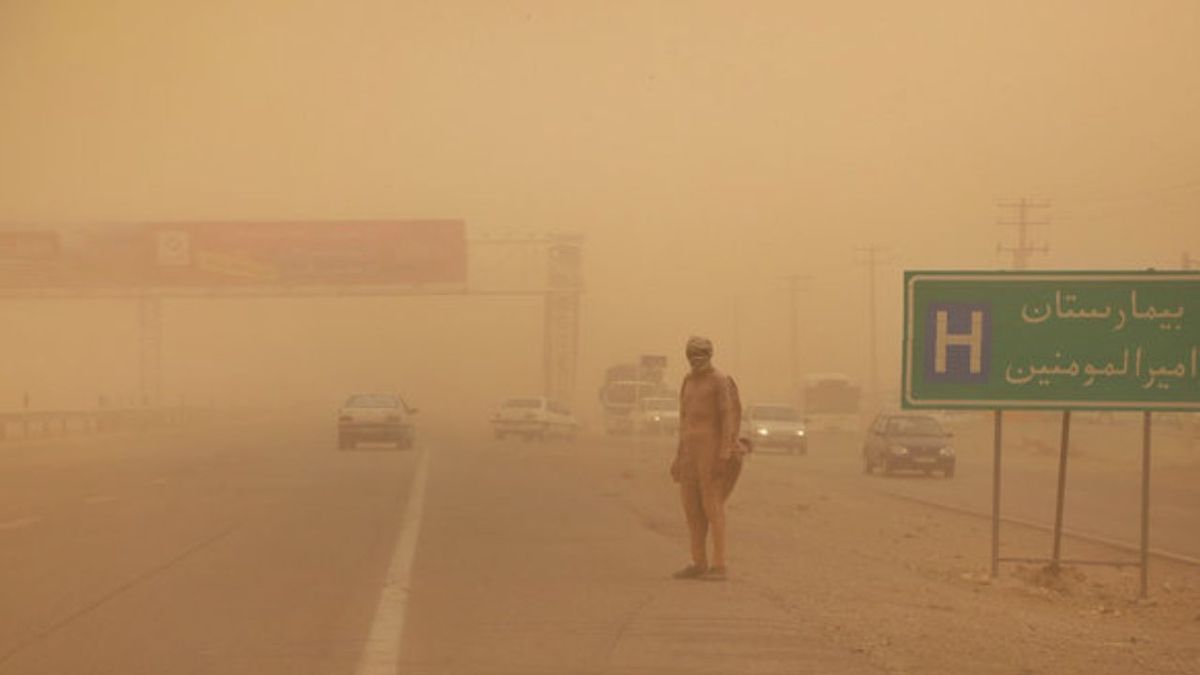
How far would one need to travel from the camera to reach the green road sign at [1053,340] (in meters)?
17.0

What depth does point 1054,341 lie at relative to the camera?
1719cm

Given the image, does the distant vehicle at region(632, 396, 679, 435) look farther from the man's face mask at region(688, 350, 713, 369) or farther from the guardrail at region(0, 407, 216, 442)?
the man's face mask at region(688, 350, 713, 369)

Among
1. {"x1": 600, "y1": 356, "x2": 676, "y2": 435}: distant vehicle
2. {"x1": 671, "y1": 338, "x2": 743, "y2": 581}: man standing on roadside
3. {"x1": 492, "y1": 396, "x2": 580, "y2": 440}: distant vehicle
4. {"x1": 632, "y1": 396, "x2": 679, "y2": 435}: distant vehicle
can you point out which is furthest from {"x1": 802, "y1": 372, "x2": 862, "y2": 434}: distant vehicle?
{"x1": 671, "y1": 338, "x2": 743, "y2": 581}: man standing on roadside

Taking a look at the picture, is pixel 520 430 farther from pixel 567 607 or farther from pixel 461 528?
pixel 567 607

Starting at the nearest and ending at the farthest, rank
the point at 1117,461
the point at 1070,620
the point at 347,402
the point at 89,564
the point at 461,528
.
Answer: the point at 1070,620, the point at 89,564, the point at 461,528, the point at 347,402, the point at 1117,461

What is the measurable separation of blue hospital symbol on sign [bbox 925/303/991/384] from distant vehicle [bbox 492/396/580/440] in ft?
162

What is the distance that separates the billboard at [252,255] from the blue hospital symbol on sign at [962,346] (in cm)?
5359

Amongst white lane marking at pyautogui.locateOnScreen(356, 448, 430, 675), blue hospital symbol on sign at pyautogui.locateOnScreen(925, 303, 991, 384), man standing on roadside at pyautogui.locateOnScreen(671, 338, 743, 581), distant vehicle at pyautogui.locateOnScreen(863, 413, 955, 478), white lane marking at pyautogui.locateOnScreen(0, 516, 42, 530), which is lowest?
distant vehicle at pyautogui.locateOnScreen(863, 413, 955, 478)

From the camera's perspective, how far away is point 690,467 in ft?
49.5

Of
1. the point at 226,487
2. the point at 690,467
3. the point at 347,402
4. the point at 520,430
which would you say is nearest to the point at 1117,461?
the point at 520,430

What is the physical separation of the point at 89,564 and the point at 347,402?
3616 centimetres

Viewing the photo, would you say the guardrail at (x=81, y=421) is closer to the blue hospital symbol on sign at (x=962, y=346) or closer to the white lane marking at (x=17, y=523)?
the white lane marking at (x=17, y=523)

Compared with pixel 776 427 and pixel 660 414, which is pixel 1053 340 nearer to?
pixel 776 427

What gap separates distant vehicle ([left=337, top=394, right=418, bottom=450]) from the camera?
169 feet
